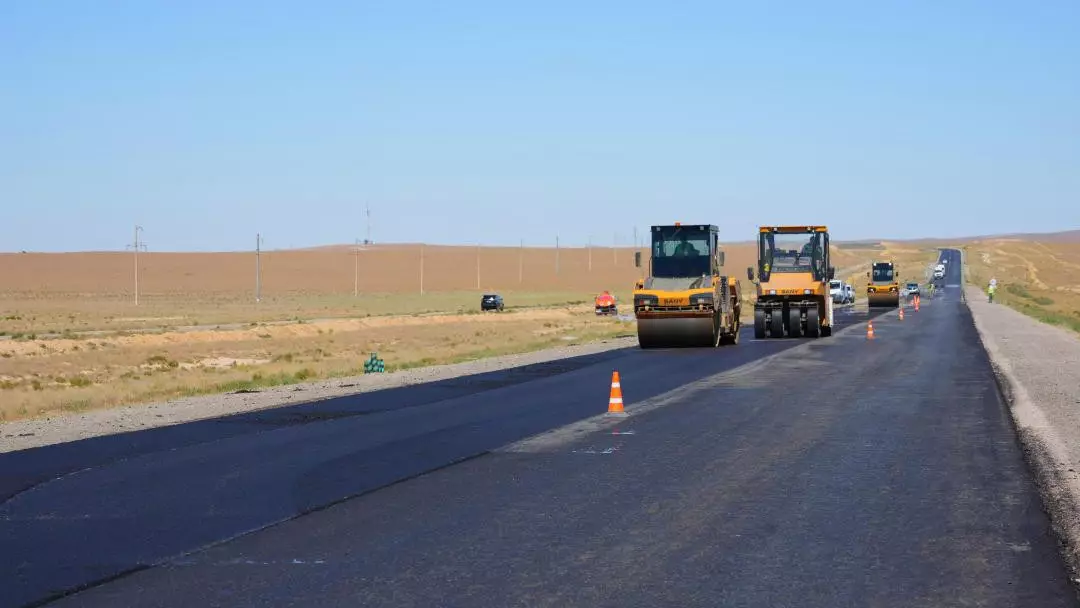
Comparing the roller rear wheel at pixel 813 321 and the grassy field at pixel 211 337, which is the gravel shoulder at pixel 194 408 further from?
the roller rear wheel at pixel 813 321

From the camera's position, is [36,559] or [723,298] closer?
[36,559]

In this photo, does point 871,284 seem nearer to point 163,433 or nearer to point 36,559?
point 163,433

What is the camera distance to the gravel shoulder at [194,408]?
1792 centimetres

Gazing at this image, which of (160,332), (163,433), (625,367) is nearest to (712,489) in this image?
(163,433)

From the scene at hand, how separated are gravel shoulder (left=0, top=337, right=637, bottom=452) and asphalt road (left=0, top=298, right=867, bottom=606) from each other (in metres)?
0.76

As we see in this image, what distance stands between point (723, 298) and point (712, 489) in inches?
1007

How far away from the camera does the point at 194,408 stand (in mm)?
21641

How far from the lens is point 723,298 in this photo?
37.4 meters

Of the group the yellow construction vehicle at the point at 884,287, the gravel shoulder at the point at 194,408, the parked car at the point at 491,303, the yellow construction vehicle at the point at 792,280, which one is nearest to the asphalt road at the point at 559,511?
the gravel shoulder at the point at 194,408

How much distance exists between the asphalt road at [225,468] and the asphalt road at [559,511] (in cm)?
5

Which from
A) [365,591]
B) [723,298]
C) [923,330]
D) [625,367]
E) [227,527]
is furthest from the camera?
[923,330]

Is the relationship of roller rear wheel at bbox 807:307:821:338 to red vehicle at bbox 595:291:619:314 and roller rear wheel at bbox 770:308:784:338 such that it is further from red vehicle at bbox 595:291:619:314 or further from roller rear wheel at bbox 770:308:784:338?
red vehicle at bbox 595:291:619:314

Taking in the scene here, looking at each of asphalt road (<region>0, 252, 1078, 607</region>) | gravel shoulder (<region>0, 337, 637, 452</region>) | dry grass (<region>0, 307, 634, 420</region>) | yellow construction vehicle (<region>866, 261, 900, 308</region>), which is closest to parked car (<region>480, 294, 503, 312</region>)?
dry grass (<region>0, 307, 634, 420</region>)

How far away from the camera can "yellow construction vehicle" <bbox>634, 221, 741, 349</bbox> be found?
1396 inches
